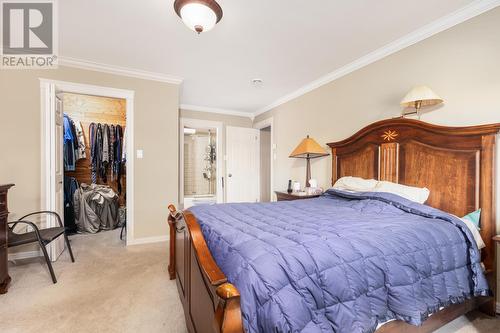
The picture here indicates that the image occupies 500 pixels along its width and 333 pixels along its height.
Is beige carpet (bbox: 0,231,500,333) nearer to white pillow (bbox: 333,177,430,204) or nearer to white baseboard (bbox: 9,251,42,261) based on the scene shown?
white baseboard (bbox: 9,251,42,261)

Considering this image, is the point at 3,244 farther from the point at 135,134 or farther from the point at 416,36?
the point at 416,36

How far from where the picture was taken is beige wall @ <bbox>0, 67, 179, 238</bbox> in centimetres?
273

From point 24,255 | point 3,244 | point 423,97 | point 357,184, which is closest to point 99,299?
point 3,244

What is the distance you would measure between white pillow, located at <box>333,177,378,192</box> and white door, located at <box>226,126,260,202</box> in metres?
2.84

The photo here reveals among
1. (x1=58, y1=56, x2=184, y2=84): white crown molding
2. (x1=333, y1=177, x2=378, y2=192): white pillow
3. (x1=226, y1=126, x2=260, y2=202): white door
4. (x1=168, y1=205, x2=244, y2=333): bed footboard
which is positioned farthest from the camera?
(x1=226, y1=126, x2=260, y2=202): white door

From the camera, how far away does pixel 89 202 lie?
3961 millimetres

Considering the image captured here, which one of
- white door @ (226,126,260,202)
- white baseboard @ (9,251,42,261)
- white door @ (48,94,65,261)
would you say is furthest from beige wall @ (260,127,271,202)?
white baseboard @ (9,251,42,261)

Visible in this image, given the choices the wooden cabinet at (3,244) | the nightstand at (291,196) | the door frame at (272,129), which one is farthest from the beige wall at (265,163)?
the wooden cabinet at (3,244)

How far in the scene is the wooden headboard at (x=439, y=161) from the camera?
1.80 m

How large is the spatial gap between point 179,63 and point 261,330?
120 inches

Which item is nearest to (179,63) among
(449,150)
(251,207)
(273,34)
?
(273,34)

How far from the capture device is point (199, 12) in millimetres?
1812

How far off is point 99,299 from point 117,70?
275 centimetres

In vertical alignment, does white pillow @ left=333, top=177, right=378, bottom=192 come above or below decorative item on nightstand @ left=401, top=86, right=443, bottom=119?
below
